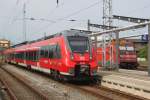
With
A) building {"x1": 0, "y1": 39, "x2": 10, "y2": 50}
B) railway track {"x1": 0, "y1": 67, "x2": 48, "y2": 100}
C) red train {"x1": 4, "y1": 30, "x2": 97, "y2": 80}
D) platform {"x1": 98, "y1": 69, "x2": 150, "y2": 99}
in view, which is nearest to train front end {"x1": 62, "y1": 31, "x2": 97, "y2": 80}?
red train {"x1": 4, "y1": 30, "x2": 97, "y2": 80}

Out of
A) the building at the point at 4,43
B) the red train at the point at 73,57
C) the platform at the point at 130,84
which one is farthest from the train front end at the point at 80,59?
the building at the point at 4,43

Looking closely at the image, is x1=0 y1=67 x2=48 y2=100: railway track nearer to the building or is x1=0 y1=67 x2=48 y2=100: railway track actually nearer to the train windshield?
the train windshield

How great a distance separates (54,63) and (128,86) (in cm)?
738

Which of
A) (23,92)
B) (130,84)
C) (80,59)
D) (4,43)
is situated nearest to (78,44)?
(80,59)

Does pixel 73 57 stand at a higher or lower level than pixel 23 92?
higher

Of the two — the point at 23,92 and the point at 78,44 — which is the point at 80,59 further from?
the point at 23,92

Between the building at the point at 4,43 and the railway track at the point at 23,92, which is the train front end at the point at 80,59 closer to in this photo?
the railway track at the point at 23,92

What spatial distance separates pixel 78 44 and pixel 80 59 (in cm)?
104

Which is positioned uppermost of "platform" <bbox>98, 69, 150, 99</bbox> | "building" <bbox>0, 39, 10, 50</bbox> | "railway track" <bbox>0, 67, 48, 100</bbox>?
"building" <bbox>0, 39, 10, 50</bbox>

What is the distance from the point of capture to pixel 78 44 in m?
20.9

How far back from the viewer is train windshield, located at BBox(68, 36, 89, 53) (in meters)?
20.7

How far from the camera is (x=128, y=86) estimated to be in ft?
53.2

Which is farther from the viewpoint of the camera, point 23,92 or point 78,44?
point 78,44

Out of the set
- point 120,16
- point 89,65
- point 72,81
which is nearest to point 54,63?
point 72,81
